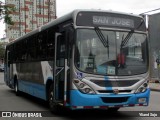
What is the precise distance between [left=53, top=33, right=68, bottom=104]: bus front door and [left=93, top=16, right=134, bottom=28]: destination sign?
45.8 inches

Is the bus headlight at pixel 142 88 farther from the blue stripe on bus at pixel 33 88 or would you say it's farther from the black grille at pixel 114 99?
the blue stripe on bus at pixel 33 88

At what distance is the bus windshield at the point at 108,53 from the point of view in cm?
927

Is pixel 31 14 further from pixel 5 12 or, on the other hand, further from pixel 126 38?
pixel 126 38

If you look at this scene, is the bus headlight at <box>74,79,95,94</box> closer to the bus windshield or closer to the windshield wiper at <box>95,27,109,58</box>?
the bus windshield

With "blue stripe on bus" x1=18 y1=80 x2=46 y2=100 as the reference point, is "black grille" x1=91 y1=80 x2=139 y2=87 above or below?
above

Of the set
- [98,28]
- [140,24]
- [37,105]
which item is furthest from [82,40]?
[37,105]

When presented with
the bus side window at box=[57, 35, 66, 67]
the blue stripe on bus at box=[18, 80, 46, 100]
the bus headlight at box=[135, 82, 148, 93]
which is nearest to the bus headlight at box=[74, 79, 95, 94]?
the bus side window at box=[57, 35, 66, 67]

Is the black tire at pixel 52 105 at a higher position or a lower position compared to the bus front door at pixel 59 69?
lower

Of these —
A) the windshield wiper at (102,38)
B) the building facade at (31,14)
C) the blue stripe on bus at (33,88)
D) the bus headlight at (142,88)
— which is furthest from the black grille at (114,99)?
the building facade at (31,14)

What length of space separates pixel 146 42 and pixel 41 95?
4358 mm

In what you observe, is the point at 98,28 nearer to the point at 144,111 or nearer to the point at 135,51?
the point at 135,51

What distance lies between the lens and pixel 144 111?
1154cm

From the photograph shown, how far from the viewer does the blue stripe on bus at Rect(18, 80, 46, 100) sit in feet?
40.2

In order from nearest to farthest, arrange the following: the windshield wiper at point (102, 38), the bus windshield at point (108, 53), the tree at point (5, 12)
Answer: the bus windshield at point (108, 53)
the windshield wiper at point (102, 38)
the tree at point (5, 12)
